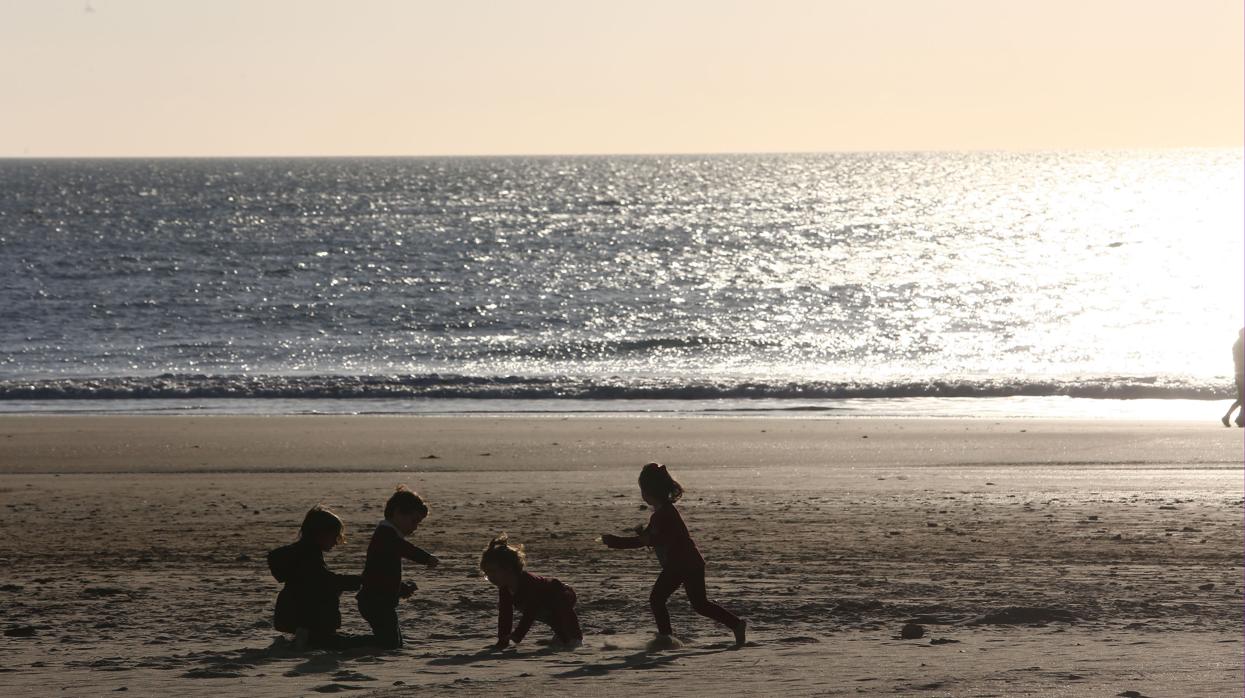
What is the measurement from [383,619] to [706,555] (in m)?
3.01

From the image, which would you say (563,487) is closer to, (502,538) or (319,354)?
(502,538)

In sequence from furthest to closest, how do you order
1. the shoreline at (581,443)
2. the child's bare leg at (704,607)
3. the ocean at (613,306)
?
the ocean at (613,306)
the shoreline at (581,443)
the child's bare leg at (704,607)

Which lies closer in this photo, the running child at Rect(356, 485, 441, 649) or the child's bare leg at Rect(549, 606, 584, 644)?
the running child at Rect(356, 485, 441, 649)

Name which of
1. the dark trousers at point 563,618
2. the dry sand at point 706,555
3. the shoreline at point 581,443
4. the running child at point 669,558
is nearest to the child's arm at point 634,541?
the running child at point 669,558

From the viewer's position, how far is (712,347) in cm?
3562

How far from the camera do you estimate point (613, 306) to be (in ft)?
153

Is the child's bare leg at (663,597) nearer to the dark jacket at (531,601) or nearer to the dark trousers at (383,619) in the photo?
the dark jacket at (531,601)

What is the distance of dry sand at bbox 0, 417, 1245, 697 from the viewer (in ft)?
22.7

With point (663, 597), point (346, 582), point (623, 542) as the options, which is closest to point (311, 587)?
point (346, 582)

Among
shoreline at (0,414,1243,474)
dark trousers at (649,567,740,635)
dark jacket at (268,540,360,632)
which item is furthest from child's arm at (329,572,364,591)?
shoreline at (0,414,1243,474)

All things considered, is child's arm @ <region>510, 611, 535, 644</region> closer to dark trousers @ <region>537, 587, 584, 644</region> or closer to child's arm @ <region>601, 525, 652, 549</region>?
dark trousers @ <region>537, 587, 584, 644</region>

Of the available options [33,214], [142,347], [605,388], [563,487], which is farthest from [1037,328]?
[33,214]

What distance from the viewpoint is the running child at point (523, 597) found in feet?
25.1

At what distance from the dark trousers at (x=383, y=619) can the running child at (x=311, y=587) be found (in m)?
0.15
